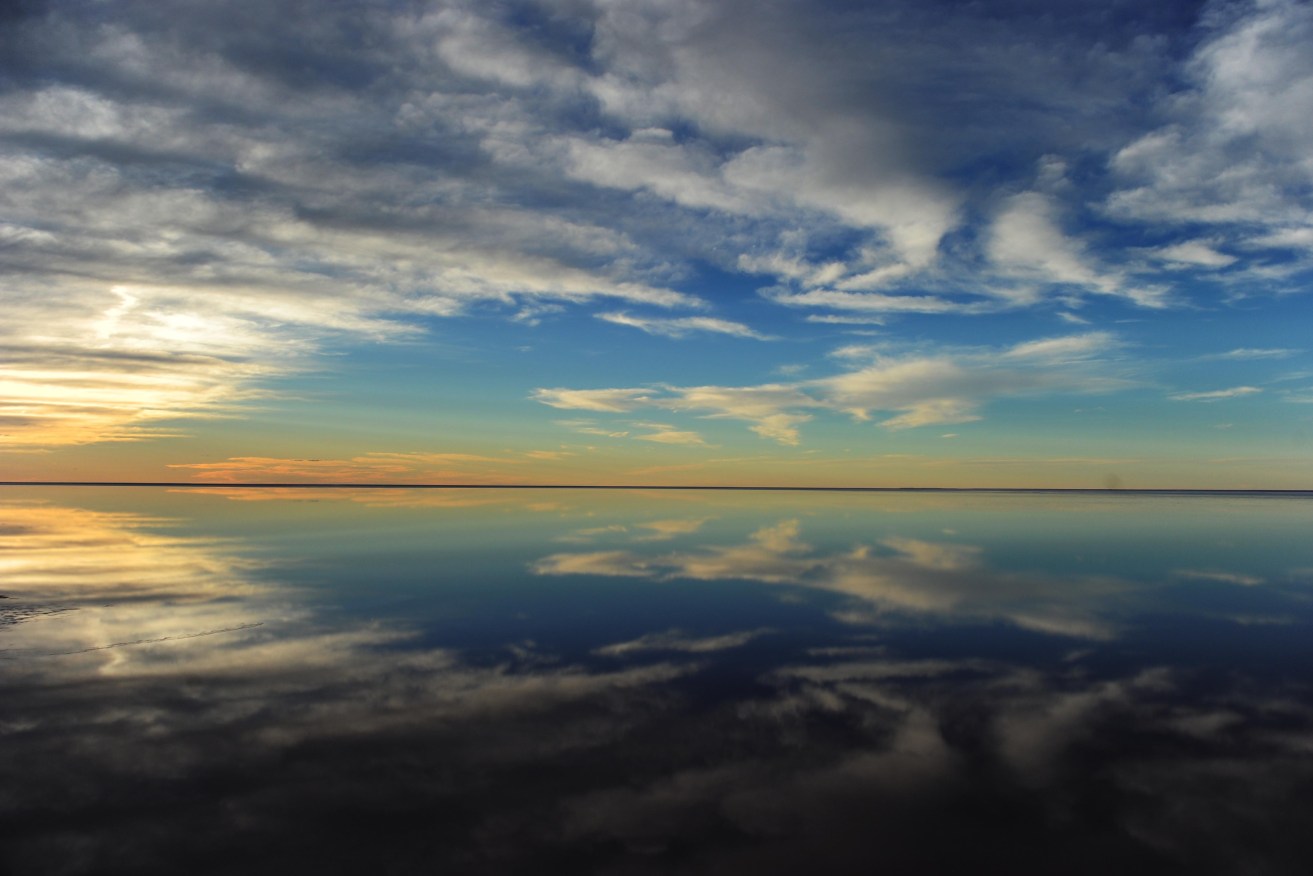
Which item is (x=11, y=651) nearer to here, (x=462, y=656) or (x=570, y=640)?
(x=462, y=656)

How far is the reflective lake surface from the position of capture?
25.2 ft

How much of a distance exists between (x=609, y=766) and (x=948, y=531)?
45.0 metres

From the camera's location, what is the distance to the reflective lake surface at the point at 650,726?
25.2ft

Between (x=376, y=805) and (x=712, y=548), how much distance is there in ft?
93.5

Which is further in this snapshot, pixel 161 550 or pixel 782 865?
pixel 161 550

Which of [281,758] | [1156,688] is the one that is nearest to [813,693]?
[1156,688]

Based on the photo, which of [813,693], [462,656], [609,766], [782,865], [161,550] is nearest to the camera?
[782,865]

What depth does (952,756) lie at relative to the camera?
10000 millimetres

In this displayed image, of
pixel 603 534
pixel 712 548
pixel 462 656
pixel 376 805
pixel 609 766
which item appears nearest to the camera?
pixel 376 805

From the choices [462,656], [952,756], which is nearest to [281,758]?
[462,656]

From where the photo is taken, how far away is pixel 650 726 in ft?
36.0

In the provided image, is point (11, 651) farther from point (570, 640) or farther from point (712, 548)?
point (712, 548)

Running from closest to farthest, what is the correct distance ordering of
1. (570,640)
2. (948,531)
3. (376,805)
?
1. (376,805)
2. (570,640)
3. (948,531)

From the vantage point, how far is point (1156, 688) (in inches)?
522
